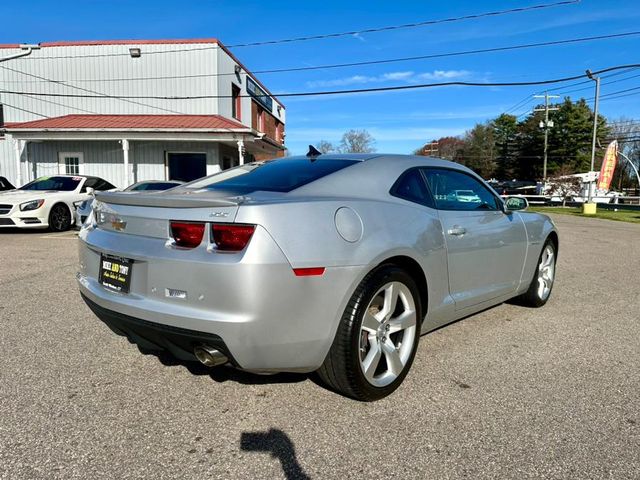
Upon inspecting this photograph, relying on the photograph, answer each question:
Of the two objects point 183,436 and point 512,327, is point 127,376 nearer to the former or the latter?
point 183,436

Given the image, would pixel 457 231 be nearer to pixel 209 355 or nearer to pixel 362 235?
pixel 362 235

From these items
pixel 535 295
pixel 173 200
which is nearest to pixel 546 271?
pixel 535 295

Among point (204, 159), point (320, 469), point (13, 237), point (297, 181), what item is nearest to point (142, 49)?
point (204, 159)

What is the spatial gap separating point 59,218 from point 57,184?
50.9 inches

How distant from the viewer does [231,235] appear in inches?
95.4

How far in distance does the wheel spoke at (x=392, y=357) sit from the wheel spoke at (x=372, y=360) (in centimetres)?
6

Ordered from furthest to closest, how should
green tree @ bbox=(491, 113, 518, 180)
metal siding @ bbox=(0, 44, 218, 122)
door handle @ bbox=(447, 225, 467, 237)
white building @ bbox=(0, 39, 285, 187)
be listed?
green tree @ bbox=(491, 113, 518, 180) → metal siding @ bbox=(0, 44, 218, 122) → white building @ bbox=(0, 39, 285, 187) → door handle @ bbox=(447, 225, 467, 237)

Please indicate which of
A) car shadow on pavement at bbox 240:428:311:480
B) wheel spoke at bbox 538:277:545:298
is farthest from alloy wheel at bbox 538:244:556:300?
car shadow on pavement at bbox 240:428:311:480

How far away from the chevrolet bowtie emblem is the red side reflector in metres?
1.12

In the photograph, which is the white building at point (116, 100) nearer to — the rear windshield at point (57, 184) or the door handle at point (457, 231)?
the rear windshield at point (57, 184)

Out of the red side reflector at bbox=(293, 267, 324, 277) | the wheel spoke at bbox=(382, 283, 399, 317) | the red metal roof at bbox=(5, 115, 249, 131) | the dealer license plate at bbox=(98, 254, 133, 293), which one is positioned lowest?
the wheel spoke at bbox=(382, 283, 399, 317)

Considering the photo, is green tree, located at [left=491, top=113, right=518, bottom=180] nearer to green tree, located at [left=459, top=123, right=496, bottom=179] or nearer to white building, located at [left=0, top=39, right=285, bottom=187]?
green tree, located at [left=459, top=123, right=496, bottom=179]

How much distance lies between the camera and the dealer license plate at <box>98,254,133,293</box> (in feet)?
9.02

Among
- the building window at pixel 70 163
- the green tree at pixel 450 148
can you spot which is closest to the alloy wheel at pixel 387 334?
the building window at pixel 70 163
